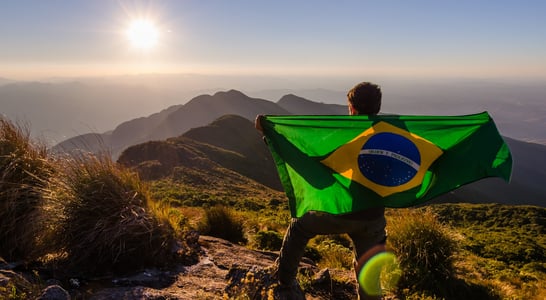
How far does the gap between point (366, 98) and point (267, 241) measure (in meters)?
4.98

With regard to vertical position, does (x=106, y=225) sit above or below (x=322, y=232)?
below

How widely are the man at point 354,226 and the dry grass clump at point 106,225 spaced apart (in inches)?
80.7

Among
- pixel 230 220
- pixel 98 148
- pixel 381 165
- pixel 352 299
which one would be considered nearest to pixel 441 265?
pixel 352 299

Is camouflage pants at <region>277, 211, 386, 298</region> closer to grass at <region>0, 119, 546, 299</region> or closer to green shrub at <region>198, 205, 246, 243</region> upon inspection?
grass at <region>0, 119, 546, 299</region>

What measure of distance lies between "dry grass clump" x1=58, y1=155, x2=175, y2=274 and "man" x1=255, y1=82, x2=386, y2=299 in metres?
2.05

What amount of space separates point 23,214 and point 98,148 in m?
1.50

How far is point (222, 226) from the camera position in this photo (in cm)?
767

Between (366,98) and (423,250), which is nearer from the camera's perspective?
(366,98)

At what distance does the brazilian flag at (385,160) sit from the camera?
140 inches

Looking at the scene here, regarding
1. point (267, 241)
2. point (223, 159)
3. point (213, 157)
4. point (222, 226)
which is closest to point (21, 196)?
point (222, 226)

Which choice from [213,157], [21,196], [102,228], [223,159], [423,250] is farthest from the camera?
[223,159]

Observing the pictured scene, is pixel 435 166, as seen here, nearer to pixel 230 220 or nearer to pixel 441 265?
pixel 441 265

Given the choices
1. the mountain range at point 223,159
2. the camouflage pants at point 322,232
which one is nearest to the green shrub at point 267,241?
the camouflage pants at point 322,232

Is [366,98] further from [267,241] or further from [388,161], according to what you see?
[267,241]
